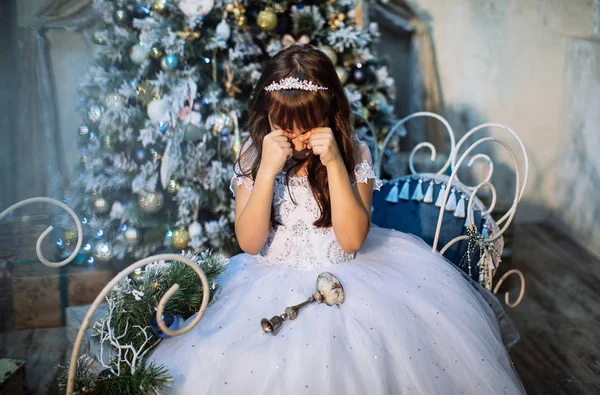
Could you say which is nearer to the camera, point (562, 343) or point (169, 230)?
point (562, 343)

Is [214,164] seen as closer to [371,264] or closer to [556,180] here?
[371,264]

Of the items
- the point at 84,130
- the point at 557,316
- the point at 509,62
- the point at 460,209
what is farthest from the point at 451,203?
the point at 509,62

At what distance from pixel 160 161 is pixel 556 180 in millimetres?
2611

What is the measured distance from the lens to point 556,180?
360 cm

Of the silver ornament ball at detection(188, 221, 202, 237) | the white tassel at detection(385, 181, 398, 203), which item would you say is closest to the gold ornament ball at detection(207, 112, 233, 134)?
the silver ornament ball at detection(188, 221, 202, 237)

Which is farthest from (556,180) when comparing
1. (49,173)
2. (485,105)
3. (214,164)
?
(49,173)

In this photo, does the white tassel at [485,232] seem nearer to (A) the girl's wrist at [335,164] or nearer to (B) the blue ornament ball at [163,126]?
(A) the girl's wrist at [335,164]

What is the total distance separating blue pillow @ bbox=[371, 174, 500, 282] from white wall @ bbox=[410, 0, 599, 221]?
5.69 feet

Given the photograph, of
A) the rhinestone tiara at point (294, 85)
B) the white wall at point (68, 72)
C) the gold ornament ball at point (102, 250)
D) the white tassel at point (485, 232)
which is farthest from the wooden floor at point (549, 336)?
the rhinestone tiara at point (294, 85)

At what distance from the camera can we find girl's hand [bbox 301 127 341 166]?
54.9 inches

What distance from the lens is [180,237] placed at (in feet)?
7.78

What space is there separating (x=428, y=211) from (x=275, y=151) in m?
0.79

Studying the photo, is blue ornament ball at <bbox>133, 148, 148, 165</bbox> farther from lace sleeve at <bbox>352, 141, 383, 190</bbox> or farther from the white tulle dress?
lace sleeve at <bbox>352, 141, 383, 190</bbox>

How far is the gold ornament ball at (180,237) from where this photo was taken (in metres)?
2.37
